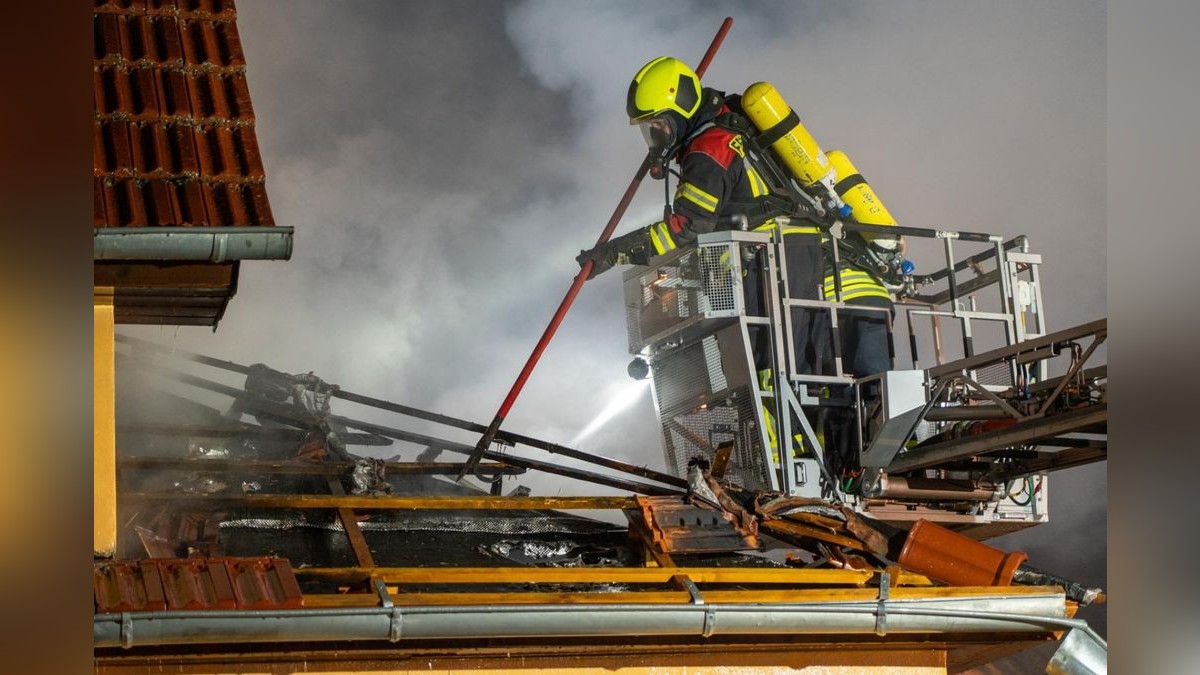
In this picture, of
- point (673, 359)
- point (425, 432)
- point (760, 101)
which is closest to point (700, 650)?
point (673, 359)

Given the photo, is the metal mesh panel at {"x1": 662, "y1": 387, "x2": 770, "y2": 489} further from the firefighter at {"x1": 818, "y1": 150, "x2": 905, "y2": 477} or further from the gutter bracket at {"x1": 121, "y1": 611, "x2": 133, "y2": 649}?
the gutter bracket at {"x1": 121, "y1": 611, "x2": 133, "y2": 649}

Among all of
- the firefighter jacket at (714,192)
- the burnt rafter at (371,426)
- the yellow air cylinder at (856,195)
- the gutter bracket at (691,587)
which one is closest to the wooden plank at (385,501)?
the gutter bracket at (691,587)

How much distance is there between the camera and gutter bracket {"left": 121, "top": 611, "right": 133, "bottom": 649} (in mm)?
4477

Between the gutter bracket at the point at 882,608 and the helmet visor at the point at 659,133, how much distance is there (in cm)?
488

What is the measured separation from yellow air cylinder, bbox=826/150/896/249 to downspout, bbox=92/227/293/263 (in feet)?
19.2

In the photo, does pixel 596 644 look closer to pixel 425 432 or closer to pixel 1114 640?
pixel 1114 640

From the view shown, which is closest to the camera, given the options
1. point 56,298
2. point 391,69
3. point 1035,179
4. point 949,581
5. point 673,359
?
point 56,298

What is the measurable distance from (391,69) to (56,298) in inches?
360

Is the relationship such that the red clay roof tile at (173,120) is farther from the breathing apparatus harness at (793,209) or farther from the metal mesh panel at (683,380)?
the breathing apparatus harness at (793,209)

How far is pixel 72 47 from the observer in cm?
314

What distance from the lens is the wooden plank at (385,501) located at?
5.99m

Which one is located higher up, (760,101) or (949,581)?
(760,101)

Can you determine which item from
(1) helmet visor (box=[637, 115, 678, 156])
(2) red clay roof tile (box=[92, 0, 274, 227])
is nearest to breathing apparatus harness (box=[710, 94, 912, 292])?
(1) helmet visor (box=[637, 115, 678, 156])

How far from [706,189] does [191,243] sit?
202 inches
